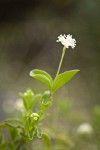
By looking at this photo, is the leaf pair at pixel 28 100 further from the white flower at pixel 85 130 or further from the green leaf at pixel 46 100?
the white flower at pixel 85 130

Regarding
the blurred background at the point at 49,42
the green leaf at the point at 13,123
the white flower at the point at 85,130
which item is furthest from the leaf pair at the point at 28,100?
the blurred background at the point at 49,42

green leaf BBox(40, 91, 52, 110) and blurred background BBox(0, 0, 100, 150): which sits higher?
blurred background BBox(0, 0, 100, 150)

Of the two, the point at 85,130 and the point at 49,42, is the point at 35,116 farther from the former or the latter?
the point at 49,42

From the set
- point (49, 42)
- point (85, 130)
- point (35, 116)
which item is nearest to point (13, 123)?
point (35, 116)

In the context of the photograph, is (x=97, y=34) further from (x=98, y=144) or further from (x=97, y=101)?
(x=98, y=144)

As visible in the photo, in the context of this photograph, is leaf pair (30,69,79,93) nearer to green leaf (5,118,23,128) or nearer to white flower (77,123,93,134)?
green leaf (5,118,23,128)

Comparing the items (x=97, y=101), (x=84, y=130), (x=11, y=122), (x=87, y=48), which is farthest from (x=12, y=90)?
(x=11, y=122)

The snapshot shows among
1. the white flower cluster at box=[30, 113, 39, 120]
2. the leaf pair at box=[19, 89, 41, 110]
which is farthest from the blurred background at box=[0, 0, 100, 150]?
the white flower cluster at box=[30, 113, 39, 120]

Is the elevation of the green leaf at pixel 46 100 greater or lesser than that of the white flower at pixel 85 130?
lesser
